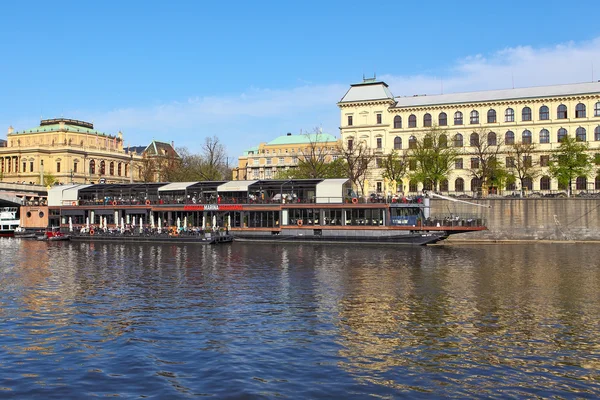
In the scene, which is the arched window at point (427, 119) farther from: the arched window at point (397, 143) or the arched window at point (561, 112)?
the arched window at point (561, 112)

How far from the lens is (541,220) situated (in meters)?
78.1

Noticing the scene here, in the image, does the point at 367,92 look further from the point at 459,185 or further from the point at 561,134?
the point at 561,134

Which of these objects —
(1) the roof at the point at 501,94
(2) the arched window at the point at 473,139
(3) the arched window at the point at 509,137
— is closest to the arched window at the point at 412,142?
(1) the roof at the point at 501,94

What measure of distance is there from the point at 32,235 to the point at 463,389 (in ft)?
270

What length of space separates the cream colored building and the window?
9471 centimetres

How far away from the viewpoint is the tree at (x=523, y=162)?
3551 inches

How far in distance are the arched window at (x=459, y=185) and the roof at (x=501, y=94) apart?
13925mm

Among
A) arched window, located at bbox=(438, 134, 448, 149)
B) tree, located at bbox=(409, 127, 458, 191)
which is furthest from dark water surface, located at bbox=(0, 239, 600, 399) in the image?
arched window, located at bbox=(438, 134, 448, 149)

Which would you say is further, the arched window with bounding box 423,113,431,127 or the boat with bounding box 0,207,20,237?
the arched window with bounding box 423,113,431,127

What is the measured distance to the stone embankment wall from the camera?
76.2m

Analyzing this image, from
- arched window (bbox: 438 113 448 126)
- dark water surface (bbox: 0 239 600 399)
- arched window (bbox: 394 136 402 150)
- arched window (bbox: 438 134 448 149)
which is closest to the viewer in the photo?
dark water surface (bbox: 0 239 600 399)

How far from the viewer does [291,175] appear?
391ft

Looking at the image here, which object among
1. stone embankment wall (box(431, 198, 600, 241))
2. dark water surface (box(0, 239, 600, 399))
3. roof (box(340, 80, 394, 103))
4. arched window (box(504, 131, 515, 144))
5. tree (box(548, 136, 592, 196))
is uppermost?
roof (box(340, 80, 394, 103))

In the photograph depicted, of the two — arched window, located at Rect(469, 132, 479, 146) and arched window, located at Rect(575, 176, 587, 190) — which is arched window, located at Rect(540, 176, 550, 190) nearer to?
arched window, located at Rect(575, 176, 587, 190)
